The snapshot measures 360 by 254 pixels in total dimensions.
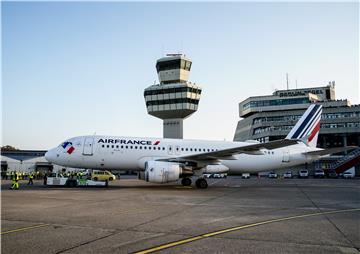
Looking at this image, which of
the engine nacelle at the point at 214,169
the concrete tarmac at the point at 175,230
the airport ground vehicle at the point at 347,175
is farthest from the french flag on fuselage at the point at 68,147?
the airport ground vehicle at the point at 347,175

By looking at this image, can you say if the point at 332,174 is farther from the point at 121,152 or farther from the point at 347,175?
the point at 121,152

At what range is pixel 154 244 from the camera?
6.10m

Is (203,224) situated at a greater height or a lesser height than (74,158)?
lesser

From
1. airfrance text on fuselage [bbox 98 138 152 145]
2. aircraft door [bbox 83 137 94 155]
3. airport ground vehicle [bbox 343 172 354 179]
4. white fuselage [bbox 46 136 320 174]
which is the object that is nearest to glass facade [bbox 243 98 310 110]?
airport ground vehicle [bbox 343 172 354 179]

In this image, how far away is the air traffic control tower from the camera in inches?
3445

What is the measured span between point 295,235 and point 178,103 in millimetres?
80984

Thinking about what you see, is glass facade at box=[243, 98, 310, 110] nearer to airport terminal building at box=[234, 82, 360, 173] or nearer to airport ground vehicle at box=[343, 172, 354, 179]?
airport terminal building at box=[234, 82, 360, 173]

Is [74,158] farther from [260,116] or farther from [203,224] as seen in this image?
[260,116]

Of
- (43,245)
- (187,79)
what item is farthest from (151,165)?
(187,79)

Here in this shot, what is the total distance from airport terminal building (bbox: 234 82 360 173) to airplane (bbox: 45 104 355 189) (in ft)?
202

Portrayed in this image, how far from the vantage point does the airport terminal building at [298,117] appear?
84.6 metres

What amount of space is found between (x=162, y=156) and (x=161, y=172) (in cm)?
349

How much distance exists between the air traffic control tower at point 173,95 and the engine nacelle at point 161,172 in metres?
65.9

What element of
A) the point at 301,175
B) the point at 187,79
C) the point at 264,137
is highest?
the point at 187,79
